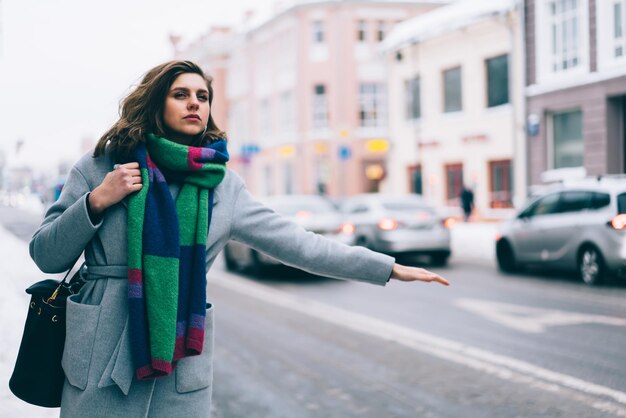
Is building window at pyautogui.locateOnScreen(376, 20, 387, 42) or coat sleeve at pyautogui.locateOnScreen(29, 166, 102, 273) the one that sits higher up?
building window at pyautogui.locateOnScreen(376, 20, 387, 42)

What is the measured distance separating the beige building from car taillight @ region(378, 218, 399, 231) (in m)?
12.2

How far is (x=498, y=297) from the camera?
37.2 feet

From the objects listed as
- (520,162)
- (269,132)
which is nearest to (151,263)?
(520,162)

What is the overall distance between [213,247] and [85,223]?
44 cm

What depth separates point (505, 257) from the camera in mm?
15109

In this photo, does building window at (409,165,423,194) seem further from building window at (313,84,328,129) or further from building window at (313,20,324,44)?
building window at (313,20,324,44)

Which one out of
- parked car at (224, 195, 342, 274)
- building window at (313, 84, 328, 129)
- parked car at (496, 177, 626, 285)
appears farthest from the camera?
building window at (313, 84, 328, 129)

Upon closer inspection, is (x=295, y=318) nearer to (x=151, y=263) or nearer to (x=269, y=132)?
(x=151, y=263)

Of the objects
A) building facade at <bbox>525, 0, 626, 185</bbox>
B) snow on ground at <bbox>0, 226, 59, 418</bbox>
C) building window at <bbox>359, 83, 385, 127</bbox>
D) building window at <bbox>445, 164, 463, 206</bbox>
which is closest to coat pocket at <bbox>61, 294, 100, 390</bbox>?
snow on ground at <bbox>0, 226, 59, 418</bbox>

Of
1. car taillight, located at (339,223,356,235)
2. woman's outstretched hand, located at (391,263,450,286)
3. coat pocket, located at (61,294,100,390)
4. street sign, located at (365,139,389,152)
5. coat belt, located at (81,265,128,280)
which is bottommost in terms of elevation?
car taillight, located at (339,223,356,235)

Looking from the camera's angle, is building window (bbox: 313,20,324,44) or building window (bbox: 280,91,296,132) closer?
building window (bbox: 313,20,324,44)

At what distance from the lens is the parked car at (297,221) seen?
14852 mm

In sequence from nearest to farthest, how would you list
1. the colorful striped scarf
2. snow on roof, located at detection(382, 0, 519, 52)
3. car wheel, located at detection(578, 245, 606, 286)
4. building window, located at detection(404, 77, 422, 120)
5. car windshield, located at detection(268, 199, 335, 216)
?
the colorful striped scarf < car wheel, located at detection(578, 245, 606, 286) < car windshield, located at detection(268, 199, 335, 216) < snow on roof, located at detection(382, 0, 519, 52) < building window, located at detection(404, 77, 422, 120)

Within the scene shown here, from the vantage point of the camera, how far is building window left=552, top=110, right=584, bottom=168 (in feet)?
81.0
